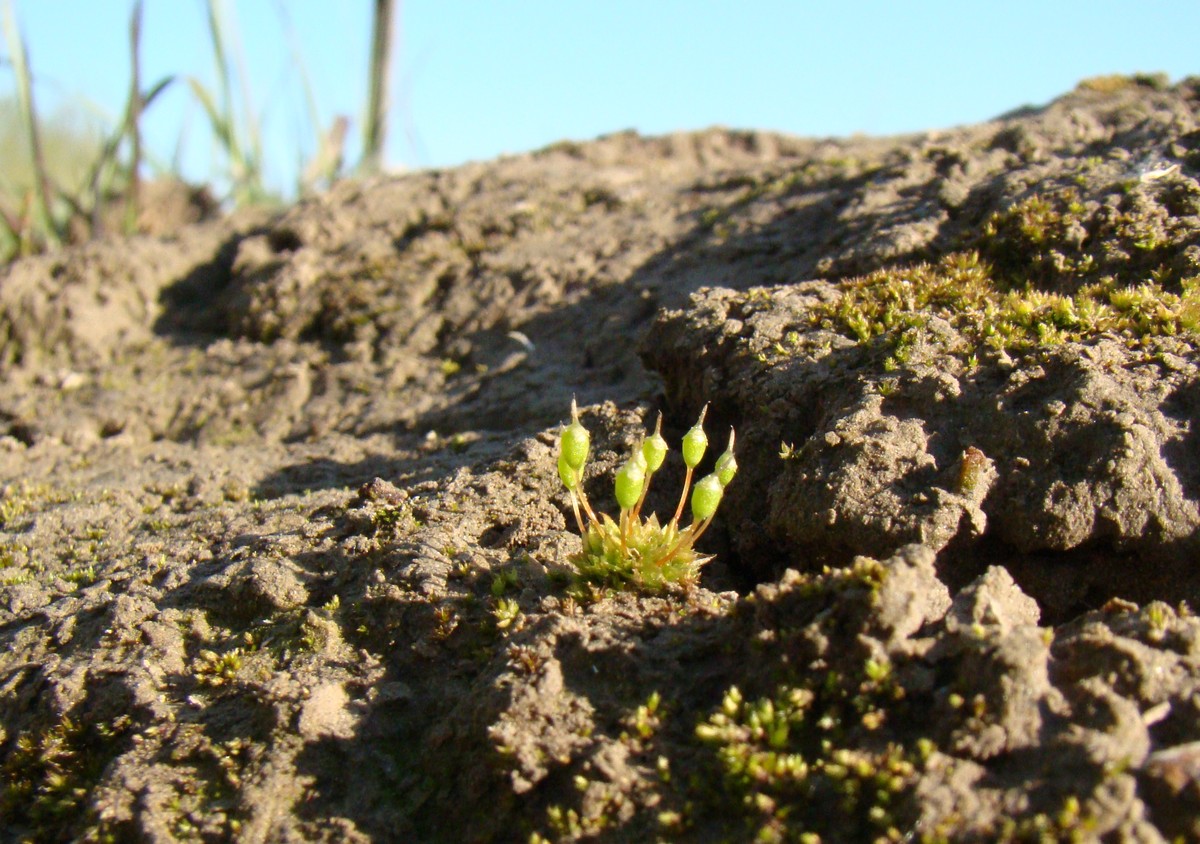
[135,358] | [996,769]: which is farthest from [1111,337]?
[135,358]

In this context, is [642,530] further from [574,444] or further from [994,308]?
[994,308]

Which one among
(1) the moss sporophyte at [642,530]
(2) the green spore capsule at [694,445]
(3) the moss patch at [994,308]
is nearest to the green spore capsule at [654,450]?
(1) the moss sporophyte at [642,530]

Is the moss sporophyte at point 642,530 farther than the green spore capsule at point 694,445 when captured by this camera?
No

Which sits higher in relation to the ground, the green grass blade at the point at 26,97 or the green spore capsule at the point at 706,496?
the green grass blade at the point at 26,97

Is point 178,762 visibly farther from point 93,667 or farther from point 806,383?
point 806,383

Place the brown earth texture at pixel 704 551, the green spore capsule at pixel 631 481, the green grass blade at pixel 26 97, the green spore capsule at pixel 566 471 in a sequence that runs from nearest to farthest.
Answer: the brown earth texture at pixel 704 551 → the green spore capsule at pixel 631 481 → the green spore capsule at pixel 566 471 → the green grass blade at pixel 26 97

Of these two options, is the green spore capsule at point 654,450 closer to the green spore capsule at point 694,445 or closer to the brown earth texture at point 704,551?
the green spore capsule at point 694,445

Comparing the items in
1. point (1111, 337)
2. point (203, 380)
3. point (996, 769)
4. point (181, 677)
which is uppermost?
point (203, 380)
